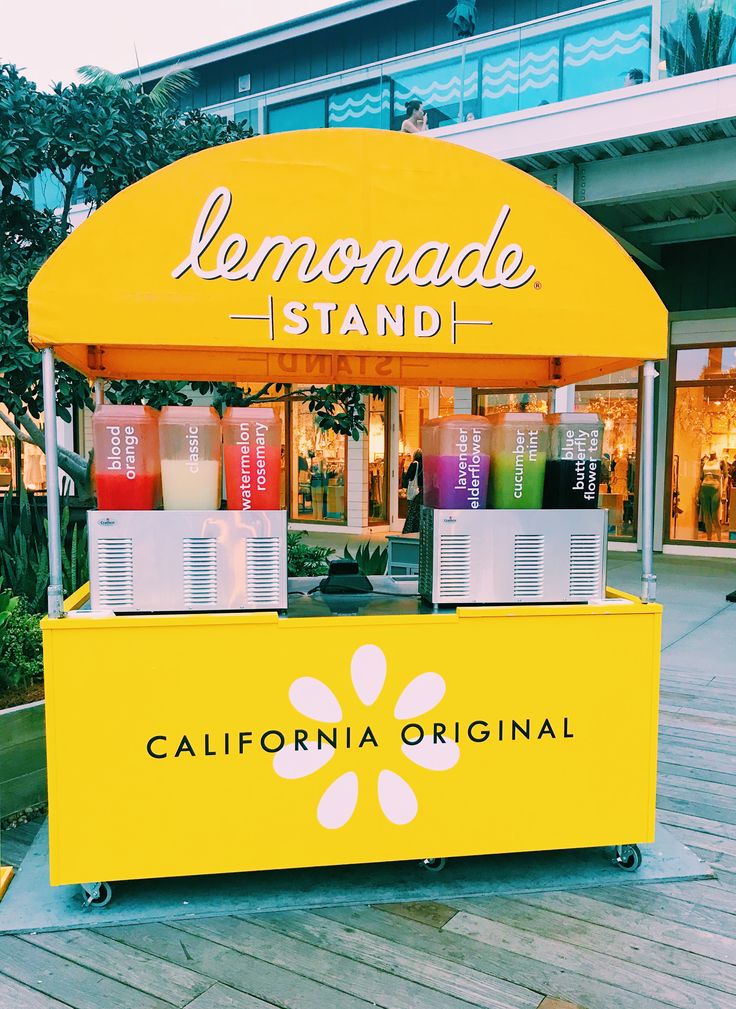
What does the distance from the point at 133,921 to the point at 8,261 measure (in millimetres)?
4673

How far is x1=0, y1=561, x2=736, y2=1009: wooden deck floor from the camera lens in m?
2.24

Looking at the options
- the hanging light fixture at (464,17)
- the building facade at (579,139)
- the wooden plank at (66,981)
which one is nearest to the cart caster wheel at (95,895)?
the wooden plank at (66,981)

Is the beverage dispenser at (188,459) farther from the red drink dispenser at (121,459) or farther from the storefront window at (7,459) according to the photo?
the storefront window at (7,459)

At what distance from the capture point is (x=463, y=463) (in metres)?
2.88

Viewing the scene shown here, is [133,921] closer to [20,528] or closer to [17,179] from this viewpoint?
[20,528]

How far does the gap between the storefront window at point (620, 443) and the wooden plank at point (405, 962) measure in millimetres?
10532

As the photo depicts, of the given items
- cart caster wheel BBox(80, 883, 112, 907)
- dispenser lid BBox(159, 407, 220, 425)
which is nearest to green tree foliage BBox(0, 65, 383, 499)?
dispenser lid BBox(159, 407, 220, 425)

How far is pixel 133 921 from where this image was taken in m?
2.58

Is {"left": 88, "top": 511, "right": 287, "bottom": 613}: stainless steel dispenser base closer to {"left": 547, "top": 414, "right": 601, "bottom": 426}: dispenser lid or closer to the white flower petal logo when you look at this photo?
the white flower petal logo

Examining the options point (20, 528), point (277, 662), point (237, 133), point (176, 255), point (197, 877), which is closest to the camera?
point (176, 255)

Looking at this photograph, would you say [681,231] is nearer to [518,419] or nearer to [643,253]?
[643,253]

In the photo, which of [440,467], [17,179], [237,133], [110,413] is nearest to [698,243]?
[237,133]

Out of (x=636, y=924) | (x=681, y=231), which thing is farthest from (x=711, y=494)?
(x=636, y=924)

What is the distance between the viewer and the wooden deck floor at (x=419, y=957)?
2.24m
